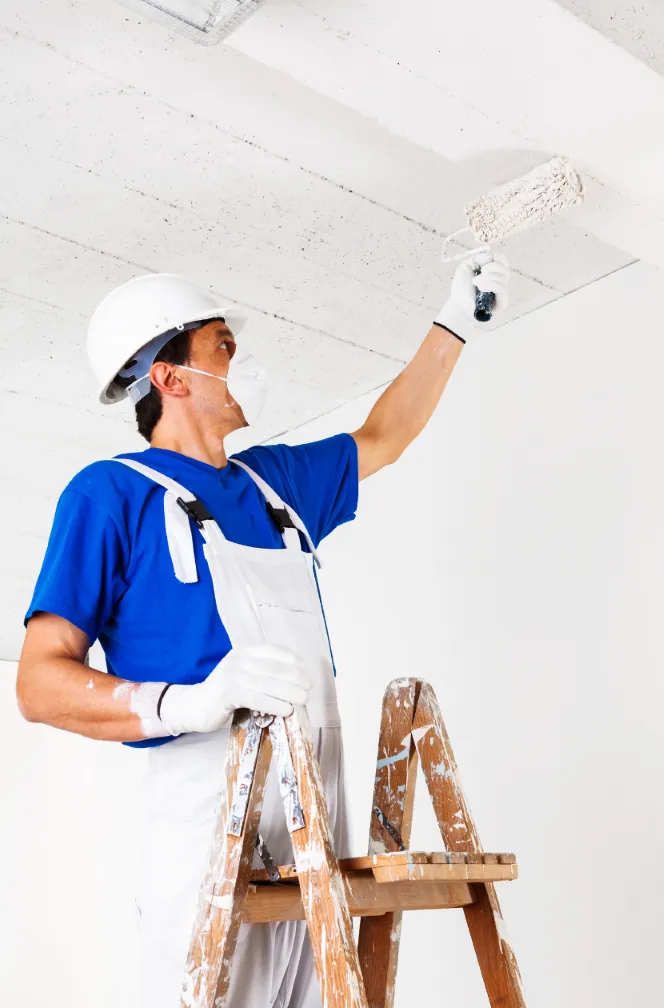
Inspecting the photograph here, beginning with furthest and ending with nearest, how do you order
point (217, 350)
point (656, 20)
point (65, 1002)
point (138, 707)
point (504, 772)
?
point (65, 1002), point (504, 772), point (217, 350), point (656, 20), point (138, 707)

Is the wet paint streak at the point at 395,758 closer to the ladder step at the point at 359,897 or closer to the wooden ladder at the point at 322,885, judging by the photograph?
the wooden ladder at the point at 322,885

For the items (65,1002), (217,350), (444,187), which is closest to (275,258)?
(444,187)

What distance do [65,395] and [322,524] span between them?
56.3 inches

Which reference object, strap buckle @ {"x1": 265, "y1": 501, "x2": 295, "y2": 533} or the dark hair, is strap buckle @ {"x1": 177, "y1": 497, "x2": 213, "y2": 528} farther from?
the dark hair

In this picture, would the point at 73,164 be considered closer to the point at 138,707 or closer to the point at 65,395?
the point at 65,395

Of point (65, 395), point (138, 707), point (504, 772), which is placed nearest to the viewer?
point (138, 707)

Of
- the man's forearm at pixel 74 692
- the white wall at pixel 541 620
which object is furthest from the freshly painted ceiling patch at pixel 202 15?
the white wall at pixel 541 620

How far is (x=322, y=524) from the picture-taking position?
1.95m

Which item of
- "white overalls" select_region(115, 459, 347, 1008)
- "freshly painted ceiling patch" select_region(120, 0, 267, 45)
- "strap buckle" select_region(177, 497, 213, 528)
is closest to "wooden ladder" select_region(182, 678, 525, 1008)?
"white overalls" select_region(115, 459, 347, 1008)

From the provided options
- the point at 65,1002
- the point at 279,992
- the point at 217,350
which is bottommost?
the point at 279,992

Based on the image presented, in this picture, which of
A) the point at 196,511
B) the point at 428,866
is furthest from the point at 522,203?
the point at 428,866

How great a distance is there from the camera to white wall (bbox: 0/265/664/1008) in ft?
7.34

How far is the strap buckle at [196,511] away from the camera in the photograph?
1.57 m

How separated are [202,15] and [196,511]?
76 cm
